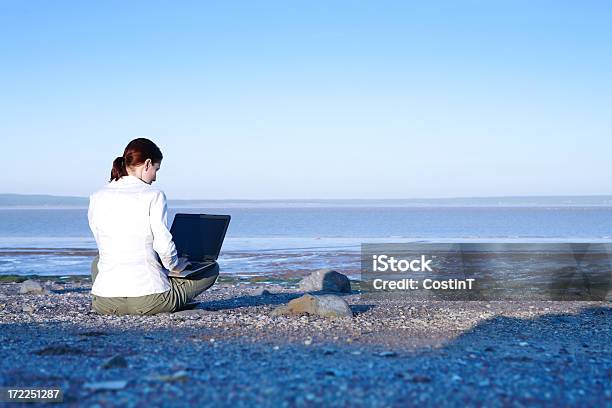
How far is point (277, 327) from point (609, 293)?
8.45 meters

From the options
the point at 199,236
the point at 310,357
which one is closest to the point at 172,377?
the point at 310,357

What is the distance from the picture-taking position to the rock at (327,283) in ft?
46.4

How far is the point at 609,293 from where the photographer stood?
1332 centimetres

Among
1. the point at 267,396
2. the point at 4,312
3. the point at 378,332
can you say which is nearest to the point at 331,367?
the point at 267,396

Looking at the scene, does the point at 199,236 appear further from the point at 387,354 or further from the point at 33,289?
the point at 33,289

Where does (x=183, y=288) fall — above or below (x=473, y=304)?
above

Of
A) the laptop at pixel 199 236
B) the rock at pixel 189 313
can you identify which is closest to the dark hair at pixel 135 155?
the laptop at pixel 199 236

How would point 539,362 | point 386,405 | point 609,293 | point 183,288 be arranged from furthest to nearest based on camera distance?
1. point 609,293
2. point 183,288
3. point 539,362
4. point 386,405

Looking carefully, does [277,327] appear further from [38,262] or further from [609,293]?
[38,262]

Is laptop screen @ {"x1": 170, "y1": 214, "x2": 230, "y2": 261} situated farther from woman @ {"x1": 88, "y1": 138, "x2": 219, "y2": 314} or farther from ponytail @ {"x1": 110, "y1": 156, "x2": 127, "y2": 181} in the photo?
ponytail @ {"x1": 110, "y1": 156, "x2": 127, "y2": 181}

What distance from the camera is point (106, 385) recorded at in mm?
4340

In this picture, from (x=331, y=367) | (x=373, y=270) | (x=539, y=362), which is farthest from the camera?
Answer: (x=373, y=270)

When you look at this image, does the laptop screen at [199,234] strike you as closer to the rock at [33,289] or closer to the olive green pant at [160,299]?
the olive green pant at [160,299]

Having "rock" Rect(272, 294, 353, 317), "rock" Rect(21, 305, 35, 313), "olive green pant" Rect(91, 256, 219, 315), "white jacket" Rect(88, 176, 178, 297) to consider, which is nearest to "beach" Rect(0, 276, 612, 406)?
"rock" Rect(21, 305, 35, 313)
